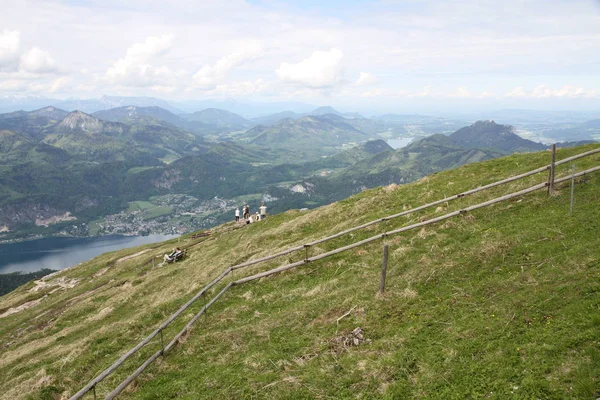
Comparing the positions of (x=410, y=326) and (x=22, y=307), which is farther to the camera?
(x=22, y=307)

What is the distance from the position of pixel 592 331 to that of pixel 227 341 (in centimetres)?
1475

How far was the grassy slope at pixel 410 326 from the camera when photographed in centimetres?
1112

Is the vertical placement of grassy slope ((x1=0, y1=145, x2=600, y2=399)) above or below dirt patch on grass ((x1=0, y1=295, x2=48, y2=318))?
above

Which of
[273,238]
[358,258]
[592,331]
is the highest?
[592,331]

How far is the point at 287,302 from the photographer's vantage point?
21.2 meters

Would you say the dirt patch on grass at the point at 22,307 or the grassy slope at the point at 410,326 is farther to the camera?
the dirt patch on grass at the point at 22,307

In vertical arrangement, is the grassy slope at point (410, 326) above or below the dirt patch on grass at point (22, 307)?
above

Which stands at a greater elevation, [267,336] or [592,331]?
[592,331]

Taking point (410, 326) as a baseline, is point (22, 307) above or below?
below

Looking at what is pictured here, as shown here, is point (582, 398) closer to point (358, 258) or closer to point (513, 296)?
point (513, 296)

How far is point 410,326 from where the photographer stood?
14.5 meters

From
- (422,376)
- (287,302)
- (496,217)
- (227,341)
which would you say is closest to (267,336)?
(227,341)

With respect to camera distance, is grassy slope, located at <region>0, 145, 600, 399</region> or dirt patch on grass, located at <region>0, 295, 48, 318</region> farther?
dirt patch on grass, located at <region>0, 295, 48, 318</region>

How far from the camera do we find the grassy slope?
1112cm
